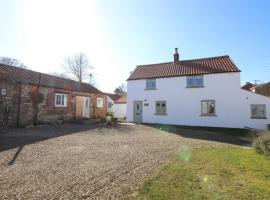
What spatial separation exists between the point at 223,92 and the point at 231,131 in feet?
12.2

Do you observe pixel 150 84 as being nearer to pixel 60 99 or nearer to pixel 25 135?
pixel 60 99

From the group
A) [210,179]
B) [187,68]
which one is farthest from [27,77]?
[210,179]

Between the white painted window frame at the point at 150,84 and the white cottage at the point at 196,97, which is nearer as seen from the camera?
the white cottage at the point at 196,97

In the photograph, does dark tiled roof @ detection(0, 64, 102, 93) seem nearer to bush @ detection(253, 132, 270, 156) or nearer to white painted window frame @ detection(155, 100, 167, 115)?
white painted window frame @ detection(155, 100, 167, 115)

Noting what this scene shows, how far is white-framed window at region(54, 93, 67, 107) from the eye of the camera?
20.6 m

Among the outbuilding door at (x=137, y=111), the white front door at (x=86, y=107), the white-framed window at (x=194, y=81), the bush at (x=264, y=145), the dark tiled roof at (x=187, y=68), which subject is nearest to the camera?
the bush at (x=264, y=145)

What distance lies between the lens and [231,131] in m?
18.1

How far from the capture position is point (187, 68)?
21812 millimetres

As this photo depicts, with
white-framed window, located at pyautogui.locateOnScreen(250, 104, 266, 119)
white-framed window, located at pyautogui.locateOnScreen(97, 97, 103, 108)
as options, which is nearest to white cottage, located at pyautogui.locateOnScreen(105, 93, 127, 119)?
white-framed window, located at pyautogui.locateOnScreen(97, 97, 103, 108)

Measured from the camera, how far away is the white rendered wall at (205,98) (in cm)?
1830

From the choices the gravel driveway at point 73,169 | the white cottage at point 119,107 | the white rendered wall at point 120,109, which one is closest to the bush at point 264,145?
the gravel driveway at point 73,169

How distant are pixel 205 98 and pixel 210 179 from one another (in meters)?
15.2

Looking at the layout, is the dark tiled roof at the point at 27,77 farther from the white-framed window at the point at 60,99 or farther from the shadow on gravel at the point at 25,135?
the shadow on gravel at the point at 25,135

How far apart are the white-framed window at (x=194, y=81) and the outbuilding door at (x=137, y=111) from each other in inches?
239
